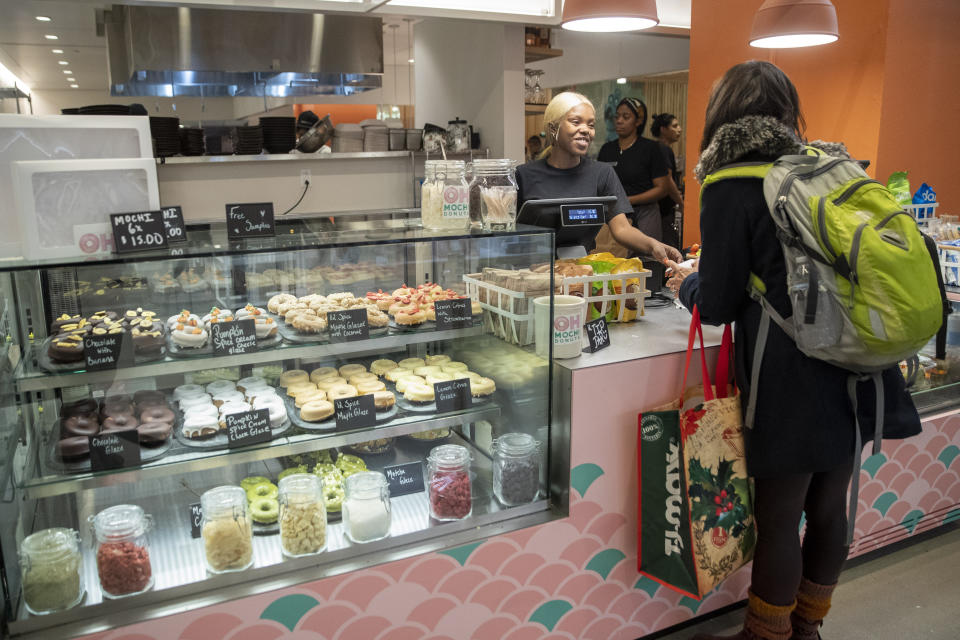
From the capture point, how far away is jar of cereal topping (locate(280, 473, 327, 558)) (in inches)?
81.0

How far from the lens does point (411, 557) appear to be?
210 cm

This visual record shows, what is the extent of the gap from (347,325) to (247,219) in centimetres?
43

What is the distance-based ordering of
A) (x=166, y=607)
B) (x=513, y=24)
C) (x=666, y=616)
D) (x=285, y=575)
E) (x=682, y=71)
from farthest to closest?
(x=682, y=71) < (x=513, y=24) < (x=666, y=616) < (x=285, y=575) < (x=166, y=607)

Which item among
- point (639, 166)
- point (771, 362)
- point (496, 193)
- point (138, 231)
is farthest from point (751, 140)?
point (639, 166)

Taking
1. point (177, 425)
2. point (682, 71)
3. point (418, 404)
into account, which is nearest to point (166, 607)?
point (177, 425)

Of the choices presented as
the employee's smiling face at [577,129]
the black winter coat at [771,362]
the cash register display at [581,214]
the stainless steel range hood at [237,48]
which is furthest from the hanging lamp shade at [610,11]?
the stainless steel range hood at [237,48]

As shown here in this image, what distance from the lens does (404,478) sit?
A: 2393 millimetres

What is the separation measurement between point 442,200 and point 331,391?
2.21ft

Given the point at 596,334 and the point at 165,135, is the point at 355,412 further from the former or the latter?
the point at 165,135

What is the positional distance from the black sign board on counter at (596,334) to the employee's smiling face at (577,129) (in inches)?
52.7

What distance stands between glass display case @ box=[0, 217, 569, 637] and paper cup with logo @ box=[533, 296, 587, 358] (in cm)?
6

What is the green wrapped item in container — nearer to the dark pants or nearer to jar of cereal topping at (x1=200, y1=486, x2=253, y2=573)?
the dark pants

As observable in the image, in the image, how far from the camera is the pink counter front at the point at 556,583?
1981 mm

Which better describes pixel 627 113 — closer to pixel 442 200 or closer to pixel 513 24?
pixel 513 24
